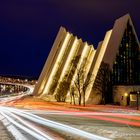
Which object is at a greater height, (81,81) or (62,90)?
(81,81)

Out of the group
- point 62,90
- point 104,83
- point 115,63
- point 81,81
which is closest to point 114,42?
point 115,63

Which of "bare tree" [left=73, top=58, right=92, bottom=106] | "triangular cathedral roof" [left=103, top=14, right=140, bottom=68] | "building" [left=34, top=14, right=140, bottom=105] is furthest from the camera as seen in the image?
"triangular cathedral roof" [left=103, top=14, right=140, bottom=68]

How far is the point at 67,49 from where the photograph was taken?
3305 inches

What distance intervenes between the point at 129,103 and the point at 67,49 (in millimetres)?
30193

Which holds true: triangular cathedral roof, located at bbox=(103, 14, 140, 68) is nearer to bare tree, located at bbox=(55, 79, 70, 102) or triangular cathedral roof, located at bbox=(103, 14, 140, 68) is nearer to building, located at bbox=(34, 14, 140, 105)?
building, located at bbox=(34, 14, 140, 105)

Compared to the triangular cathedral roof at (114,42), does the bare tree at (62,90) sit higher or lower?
lower

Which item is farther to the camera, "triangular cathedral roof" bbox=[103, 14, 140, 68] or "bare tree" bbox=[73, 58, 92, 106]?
"triangular cathedral roof" bbox=[103, 14, 140, 68]

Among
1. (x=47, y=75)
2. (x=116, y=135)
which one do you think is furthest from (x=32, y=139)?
(x=47, y=75)

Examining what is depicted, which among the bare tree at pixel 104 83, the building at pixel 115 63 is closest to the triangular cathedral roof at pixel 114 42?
the building at pixel 115 63

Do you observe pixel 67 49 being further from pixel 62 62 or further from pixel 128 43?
pixel 128 43

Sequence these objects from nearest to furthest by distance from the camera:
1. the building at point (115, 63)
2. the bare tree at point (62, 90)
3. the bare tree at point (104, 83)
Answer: the building at point (115, 63) < the bare tree at point (104, 83) < the bare tree at point (62, 90)

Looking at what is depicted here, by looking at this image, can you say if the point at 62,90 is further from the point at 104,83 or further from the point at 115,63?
the point at 104,83

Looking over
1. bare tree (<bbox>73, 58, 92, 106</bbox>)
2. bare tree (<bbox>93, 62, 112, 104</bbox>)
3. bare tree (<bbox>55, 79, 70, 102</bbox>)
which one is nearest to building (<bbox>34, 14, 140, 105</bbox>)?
bare tree (<bbox>93, 62, 112, 104</bbox>)

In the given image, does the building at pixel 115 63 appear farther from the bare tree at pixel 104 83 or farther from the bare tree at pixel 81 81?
the bare tree at pixel 81 81
